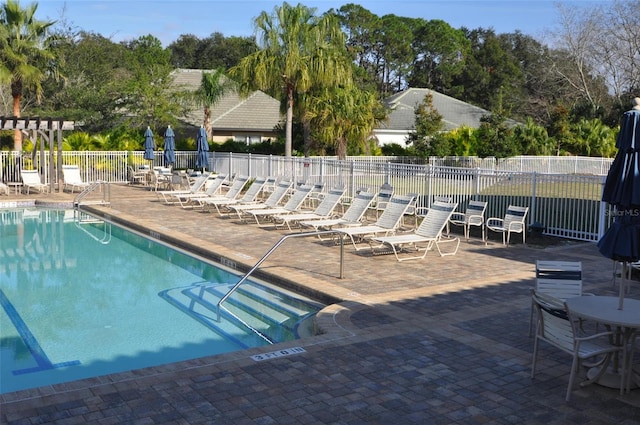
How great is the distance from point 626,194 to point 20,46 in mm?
28153

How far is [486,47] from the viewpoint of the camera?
68.4m

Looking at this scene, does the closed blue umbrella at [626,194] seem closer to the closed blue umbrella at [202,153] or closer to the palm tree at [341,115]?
the closed blue umbrella at [202,153]

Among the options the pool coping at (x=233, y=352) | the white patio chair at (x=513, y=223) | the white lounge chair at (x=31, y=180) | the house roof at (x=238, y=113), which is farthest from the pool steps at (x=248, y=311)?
the house roof at (x=238, y=113)

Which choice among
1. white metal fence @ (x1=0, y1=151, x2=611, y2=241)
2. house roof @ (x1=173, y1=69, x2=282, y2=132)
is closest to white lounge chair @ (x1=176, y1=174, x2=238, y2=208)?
white metal fence @ (x1=0, y1=151, x2=611, y2=241)

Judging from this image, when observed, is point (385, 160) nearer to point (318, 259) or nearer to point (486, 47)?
point (318, 259)

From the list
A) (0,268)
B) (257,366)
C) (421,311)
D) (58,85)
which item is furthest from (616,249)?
(58,85)

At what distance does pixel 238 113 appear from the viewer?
40062 millimetres

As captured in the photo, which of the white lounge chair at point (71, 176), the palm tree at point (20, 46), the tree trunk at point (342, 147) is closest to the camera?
the white lounge chair at point (71, 176)

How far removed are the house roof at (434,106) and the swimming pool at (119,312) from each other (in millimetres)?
30246

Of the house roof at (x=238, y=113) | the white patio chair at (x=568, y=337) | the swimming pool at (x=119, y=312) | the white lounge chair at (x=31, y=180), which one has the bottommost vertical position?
the swimming pool at (x=119, y=312)

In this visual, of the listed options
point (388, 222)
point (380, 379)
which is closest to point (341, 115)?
point (388, 222)

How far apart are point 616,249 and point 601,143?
114 feet

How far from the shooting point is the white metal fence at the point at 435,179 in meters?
14.0

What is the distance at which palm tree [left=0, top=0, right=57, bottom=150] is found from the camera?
2875 cm
